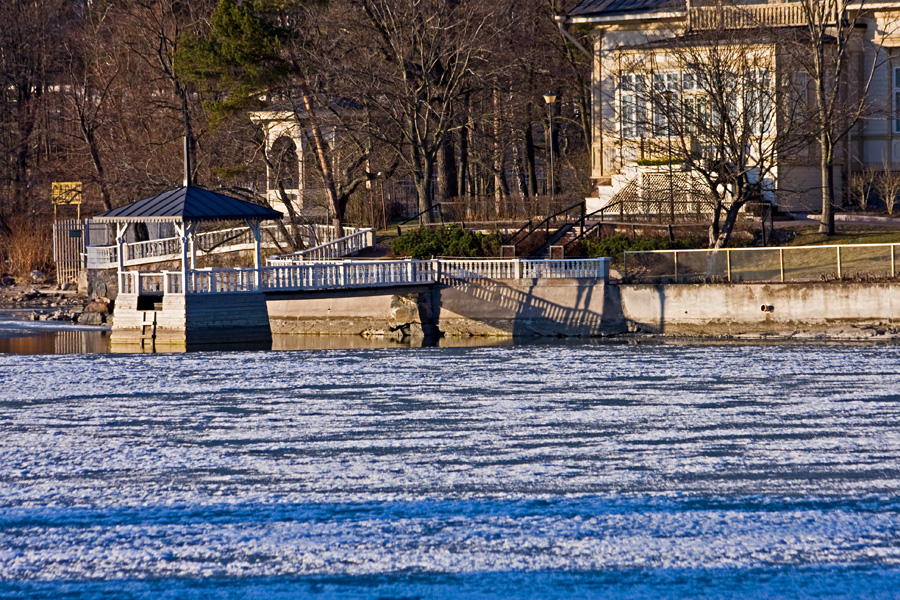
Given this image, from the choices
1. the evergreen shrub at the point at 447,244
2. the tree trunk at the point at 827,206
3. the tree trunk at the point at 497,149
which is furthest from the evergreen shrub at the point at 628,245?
the tree trunk at the point at 497,149

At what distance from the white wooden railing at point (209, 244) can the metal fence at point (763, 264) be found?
45.1 ft

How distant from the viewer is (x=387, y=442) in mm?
12609

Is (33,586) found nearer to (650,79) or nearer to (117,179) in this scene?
(650,79)

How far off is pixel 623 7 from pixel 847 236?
11990 millimetres

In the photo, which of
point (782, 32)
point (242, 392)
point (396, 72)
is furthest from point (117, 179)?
point (242, 392)

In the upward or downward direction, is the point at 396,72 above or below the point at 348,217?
above

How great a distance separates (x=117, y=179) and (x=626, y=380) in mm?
29332

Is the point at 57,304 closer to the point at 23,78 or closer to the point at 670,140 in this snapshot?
the point at 670,140

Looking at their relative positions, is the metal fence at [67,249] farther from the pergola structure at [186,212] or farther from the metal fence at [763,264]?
the metal fence at [763,264]

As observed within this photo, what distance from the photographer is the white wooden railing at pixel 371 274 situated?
28.0 metres

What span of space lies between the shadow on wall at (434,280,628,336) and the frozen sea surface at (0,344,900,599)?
410 inches

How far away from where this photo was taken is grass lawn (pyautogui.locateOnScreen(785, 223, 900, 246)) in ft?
97.4

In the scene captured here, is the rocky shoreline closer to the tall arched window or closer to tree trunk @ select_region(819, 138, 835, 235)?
the tall arched window

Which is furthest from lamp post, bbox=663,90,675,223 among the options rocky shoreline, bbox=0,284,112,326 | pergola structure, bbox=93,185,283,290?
rocky shoreline, bbox=0,284,112,326
